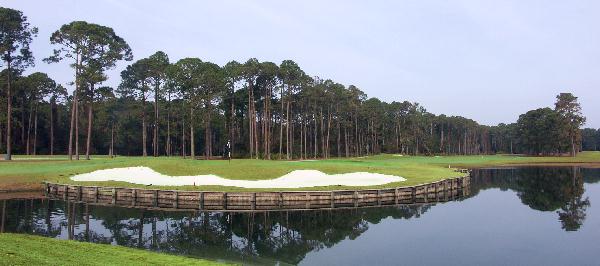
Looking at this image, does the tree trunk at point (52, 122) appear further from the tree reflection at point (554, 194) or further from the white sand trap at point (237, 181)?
the tree reflection at point (554, 194)

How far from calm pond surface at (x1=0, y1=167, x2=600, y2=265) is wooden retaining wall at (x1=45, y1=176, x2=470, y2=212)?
1.72m

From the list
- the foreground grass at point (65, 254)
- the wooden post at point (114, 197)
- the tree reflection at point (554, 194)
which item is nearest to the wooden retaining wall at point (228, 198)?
the wooden post at point (114, 197)

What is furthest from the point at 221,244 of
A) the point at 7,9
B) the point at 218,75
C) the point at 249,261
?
the point at 218,75

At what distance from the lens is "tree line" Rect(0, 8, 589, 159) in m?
59.3

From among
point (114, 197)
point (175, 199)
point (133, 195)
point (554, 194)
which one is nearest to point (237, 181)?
point (175, 199)

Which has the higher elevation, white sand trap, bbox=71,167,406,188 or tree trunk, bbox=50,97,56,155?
tree trunk, bbox=50,97,56,155

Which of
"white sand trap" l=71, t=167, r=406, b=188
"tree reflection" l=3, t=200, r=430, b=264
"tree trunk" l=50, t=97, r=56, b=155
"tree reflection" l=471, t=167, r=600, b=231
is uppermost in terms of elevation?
"tree trunk" l=50, t=97, r=56, b=155

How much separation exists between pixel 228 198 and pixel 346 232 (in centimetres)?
1119

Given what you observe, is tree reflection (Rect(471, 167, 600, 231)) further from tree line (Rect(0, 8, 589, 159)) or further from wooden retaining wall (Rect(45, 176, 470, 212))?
tree line (Rect(0, 8, 589, 159))

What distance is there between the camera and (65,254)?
1458 cm

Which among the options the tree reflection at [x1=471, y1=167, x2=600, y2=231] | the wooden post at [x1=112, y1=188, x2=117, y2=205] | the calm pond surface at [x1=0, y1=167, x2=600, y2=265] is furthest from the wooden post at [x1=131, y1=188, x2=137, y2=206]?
the tree reflection at [x1=471, y1=167, x2=600, y2=231]

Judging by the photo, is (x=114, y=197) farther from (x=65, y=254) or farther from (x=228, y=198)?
(x=65, y=254)

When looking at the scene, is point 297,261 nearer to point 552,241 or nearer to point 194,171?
point 552,241

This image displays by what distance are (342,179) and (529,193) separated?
73.5 ft
